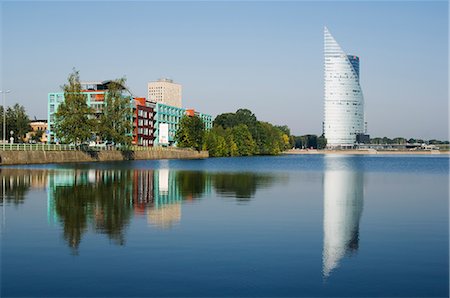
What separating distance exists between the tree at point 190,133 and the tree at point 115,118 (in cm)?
4448

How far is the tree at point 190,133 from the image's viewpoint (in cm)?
17712

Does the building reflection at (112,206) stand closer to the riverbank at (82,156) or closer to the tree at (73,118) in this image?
the riverbank at (82,156)

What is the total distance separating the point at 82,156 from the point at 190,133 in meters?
70.7

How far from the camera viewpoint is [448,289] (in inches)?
517

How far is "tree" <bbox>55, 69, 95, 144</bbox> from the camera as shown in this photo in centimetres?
10775

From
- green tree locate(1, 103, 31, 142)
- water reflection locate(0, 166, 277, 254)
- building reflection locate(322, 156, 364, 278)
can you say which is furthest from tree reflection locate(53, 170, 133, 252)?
green tree locate(1, 103, 31, 142)

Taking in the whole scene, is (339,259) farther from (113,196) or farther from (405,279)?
(113,196)

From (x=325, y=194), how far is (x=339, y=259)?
24.0 m

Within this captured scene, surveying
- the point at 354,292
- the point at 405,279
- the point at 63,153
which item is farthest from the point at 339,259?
the point at 63,153

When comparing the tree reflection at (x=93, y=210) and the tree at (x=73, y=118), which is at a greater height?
the tree at (x=73, y=118)

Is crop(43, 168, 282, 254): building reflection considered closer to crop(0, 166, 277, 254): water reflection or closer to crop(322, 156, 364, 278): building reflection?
crop(0, 166, 277, 254): water reflection

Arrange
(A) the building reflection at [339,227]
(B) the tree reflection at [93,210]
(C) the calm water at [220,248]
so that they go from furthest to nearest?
(B) the tree reflection at [93,210] → (A) the building reflection at [339,227] → (C) the calm water at [220,248]

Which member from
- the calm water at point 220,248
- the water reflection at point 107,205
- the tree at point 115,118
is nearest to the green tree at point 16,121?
the tree at point 115,118

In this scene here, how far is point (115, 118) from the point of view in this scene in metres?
128
